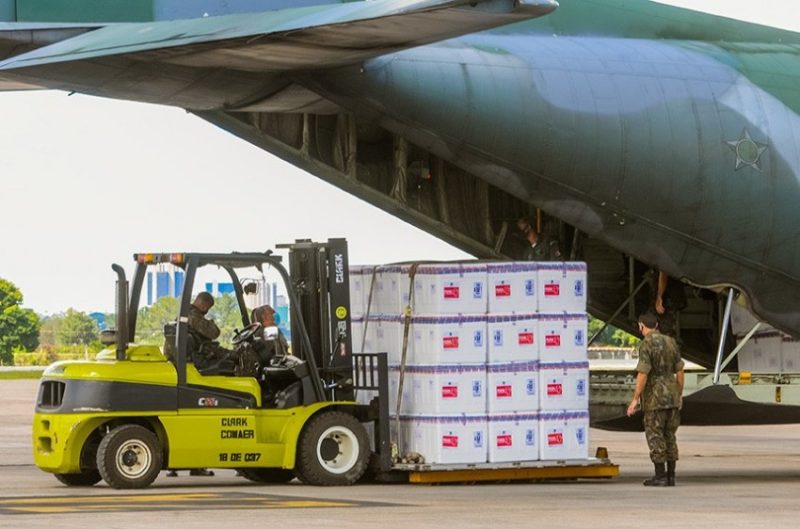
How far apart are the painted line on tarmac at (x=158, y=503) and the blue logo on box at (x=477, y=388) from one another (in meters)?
2.70

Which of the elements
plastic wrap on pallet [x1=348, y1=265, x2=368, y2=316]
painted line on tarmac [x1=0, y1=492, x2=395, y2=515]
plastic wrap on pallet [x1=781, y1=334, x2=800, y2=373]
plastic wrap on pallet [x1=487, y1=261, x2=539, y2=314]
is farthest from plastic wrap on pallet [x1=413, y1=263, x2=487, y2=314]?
plastic wrap on pallet [x1=781, y1=334, x2=800, y2=373]

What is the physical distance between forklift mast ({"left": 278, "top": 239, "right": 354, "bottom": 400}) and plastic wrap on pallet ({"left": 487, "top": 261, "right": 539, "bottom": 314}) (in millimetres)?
1479

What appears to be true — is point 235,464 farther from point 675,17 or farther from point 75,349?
point 75,349

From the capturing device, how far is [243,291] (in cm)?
1738

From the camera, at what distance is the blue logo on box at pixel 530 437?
56.5 feet

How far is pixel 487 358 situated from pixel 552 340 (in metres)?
0.74

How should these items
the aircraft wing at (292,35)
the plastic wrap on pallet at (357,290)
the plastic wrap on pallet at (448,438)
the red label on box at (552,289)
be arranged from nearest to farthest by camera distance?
1. the aircraft wing at (292,35)
2. the plastic wrap on pallet at (448,438)
3. the red label on box at (552,289)
4. the plastic wrap on pallet at (357,290)

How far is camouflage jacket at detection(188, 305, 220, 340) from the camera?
16.6 m

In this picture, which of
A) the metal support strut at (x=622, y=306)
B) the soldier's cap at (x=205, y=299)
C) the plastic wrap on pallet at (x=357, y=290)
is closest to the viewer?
the soldier's cap at (x=205, y=299)

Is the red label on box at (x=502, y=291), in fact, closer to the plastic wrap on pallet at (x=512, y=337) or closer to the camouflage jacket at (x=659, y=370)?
the plastic wrap on pallet at (x=512, y=337)

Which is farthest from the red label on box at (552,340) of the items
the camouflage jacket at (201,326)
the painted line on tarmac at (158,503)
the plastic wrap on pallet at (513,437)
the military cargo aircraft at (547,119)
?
the painted line on tarmac at (158,503)

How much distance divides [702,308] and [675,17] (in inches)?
139

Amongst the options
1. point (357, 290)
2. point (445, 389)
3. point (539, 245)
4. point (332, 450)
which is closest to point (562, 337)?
point (445, 389)

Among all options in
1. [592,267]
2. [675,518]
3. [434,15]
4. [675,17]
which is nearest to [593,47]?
[675,17]
